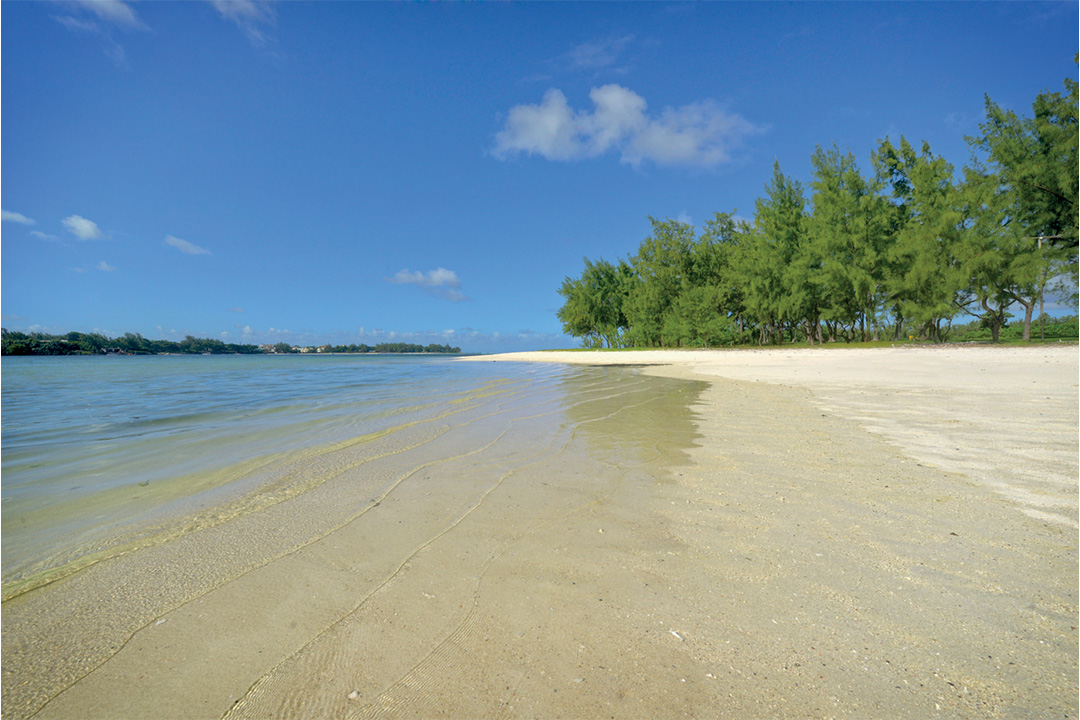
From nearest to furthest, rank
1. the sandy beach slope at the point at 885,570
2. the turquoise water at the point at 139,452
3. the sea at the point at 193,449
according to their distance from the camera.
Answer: the sandy beach slope at the point at 885,570 < the sea at the point at 193,449 < the turquoise water at the point at 139,452

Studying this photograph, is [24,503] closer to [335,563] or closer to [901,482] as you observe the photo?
[335,563]

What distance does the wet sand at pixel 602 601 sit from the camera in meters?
1.63

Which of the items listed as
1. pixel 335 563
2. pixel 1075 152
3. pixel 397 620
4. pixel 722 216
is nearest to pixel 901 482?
pixel 397 620

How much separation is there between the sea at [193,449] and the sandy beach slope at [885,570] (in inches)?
94.8

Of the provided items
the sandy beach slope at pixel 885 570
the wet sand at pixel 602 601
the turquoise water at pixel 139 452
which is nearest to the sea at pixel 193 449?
the turquoise water at pixel 139 452

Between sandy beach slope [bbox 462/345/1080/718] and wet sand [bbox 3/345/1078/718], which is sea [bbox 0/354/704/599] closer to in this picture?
wet sand [bbox 3/345/1078/718]

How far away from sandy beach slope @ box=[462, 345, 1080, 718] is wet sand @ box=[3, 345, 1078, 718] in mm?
13

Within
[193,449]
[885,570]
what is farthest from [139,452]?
[885,570]

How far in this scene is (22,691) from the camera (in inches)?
67.9

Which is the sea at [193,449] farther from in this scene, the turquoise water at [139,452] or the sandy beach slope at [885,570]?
the sandy beach slope at [885,570]

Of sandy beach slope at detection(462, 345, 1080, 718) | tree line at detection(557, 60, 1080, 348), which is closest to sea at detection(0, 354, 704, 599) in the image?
sandy beach slope at detection(462, 345, 1080, 718)

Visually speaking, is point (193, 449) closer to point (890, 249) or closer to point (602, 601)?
point (602, 601)

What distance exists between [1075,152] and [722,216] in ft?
86.1

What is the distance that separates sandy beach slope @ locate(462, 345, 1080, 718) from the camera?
1.62m
